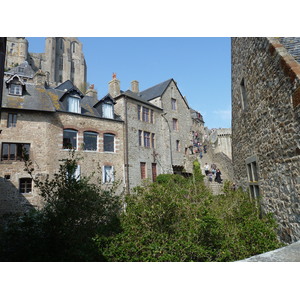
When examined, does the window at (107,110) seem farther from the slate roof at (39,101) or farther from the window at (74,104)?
the window at (74,104)

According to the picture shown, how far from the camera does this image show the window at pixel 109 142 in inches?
620

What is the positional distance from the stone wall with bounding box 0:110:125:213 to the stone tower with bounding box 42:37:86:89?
46418mm

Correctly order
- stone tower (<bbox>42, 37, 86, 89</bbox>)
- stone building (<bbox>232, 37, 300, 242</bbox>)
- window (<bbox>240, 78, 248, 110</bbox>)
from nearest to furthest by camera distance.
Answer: stone building (<bbox>232, 37, 300, 242</bbox>), window (<bbox>240, 78, 248, 110</bbox>), stone tower (<bbox>42, 37, 86, 89</bbox>)

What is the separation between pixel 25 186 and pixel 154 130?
11027 millimetres

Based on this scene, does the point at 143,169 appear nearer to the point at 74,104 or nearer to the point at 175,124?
the point at 175,124

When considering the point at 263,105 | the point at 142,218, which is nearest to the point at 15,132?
the point at 142,218

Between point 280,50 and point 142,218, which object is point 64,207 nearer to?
point 142,218

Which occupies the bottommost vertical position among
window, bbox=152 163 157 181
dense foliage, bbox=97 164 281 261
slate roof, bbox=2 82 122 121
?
dense foliage, bbox=97 164 281 261

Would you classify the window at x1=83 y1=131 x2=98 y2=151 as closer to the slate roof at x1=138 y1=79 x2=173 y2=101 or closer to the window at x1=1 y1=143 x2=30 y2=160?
the window at x1=1 y1=143 x2=30 y2=160

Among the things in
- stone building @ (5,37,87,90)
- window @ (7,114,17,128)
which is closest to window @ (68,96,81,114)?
window @ (7,114,17,128)

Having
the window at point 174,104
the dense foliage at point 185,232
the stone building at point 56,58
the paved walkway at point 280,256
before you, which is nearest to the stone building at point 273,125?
the dense foliage at point 185,232

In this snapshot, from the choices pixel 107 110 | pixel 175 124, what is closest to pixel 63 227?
pixel 107 110

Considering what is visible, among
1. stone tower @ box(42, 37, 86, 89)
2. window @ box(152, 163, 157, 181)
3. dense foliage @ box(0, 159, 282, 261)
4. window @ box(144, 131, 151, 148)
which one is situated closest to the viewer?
dense foliage @ box(0, 159, 282, 261)

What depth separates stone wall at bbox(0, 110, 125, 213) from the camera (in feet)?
39.8
